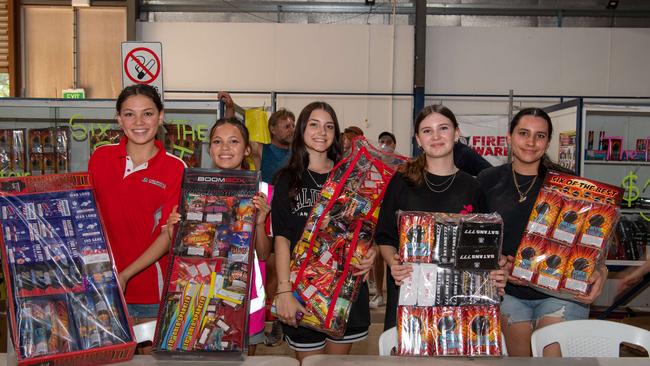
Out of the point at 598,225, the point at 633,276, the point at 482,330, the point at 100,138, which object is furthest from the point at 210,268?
the point at 100,138

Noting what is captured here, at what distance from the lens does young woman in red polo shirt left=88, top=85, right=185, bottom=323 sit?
95.4 inches

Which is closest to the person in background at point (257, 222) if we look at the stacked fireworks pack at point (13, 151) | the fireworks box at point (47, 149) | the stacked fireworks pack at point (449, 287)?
the stacked fireworks pack at point (449, 287)

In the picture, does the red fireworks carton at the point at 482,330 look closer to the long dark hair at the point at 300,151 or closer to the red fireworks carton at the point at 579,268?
the red fireworks carton at the point at 579,268

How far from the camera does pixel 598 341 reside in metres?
2.32

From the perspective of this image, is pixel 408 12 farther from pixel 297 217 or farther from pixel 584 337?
pixel 584 337

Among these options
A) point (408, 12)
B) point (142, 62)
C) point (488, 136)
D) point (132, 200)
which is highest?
point (408, 12)

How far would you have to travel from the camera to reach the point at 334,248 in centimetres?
246

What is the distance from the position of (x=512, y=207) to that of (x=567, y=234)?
0.38 m

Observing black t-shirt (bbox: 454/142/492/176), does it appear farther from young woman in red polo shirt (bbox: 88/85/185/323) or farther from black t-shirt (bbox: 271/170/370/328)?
young woman in red polo shirt (bbox: 88/85/185/323)

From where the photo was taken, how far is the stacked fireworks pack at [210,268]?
1903mm

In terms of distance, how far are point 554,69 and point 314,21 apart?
169 inches

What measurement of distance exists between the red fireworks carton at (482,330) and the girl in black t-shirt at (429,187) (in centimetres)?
50

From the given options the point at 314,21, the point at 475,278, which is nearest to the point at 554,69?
the point at 314,21

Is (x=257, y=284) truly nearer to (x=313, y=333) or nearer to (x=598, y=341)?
(x=313, y=333)
